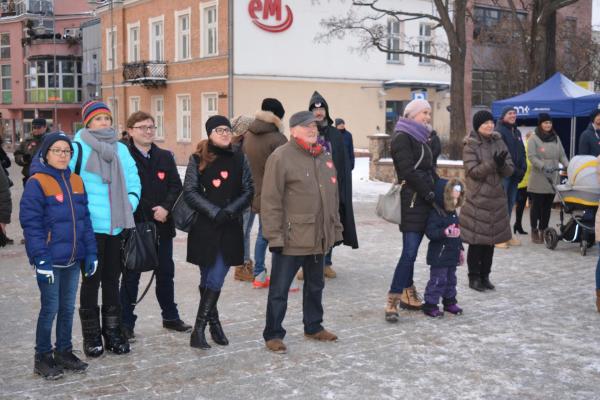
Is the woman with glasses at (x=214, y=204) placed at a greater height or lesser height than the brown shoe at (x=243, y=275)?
greater

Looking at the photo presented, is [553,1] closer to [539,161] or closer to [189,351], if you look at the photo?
[539,161]

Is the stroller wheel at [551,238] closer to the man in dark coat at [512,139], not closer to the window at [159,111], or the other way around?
the man in dark coat at [512,139]

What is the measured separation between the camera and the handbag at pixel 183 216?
5.59m

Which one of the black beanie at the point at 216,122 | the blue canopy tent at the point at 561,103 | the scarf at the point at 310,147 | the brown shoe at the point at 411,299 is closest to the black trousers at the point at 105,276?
the black beanie at the point at 216,122

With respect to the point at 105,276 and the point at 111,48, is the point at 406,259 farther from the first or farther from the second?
the point at 111,48

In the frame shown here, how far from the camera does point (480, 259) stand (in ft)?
25.1

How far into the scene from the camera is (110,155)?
529cm

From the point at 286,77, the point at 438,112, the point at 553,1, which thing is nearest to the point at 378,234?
the point at 553,1

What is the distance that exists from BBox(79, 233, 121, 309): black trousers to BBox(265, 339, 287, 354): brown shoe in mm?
1201

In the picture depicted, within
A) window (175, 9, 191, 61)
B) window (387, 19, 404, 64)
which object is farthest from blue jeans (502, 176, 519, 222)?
window (387, 19, 404, 64)

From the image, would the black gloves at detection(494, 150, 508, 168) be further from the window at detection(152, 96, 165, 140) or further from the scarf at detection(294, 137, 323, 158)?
the window at detection(152, 96, 165, 140)

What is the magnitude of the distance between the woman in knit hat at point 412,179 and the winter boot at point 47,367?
9.33 ft

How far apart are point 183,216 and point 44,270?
1.20m

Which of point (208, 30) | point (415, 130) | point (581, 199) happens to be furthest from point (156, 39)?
point (415, 130)
